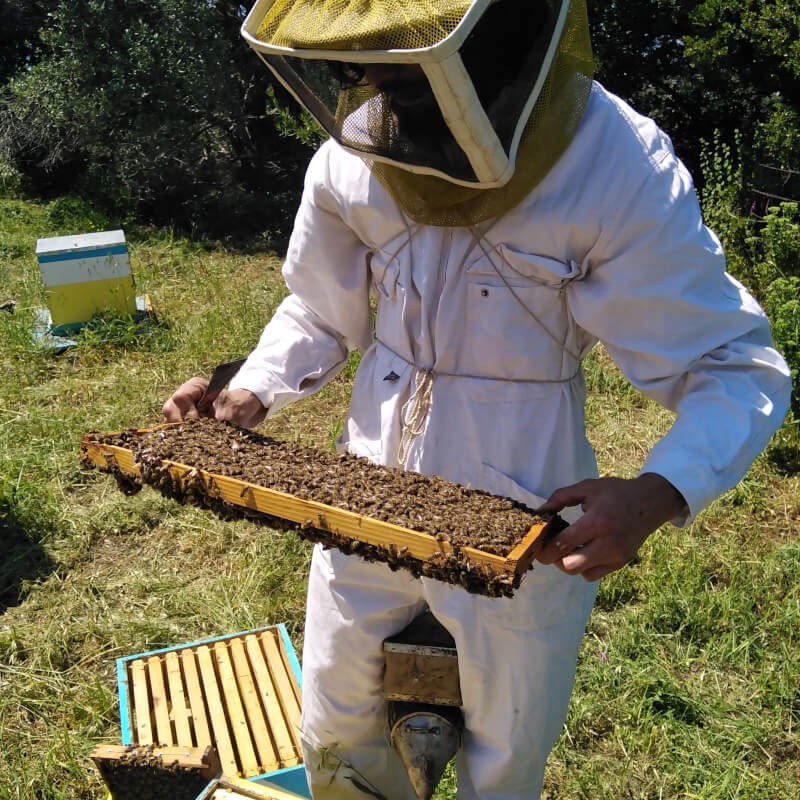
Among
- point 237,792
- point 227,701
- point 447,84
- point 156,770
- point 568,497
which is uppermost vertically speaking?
point 447,84

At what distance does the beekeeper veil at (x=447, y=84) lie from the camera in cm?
128

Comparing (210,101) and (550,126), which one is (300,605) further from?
(210,101)

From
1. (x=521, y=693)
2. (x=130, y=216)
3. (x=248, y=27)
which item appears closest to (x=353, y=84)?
(x=248, y=27)

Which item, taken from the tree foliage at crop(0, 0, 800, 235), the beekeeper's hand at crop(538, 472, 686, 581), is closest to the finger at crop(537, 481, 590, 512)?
the beekeeper's hand at crop(538, 472, 686, 581)

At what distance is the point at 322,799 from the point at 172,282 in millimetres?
5945

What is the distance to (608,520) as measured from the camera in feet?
4.42

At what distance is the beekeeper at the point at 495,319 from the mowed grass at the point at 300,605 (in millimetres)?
1065

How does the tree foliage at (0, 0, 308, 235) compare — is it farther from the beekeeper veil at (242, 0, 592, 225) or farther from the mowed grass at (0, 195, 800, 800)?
the beekeeper veil at (242, 0, 592, 225)

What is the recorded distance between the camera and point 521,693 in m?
1.68

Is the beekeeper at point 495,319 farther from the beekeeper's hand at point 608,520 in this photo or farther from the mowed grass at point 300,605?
the mowed grass at point 300,605

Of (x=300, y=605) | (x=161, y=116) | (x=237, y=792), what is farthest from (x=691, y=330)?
(x=161, y=116)

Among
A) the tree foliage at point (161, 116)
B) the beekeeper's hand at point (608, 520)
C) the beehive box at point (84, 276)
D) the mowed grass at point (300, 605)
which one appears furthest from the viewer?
the tree foliage at point (161, 116)

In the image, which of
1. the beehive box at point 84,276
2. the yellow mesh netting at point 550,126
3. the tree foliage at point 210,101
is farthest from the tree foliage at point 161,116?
the yellow mesh netting at point 550,126

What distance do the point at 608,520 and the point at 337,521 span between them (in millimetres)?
468
